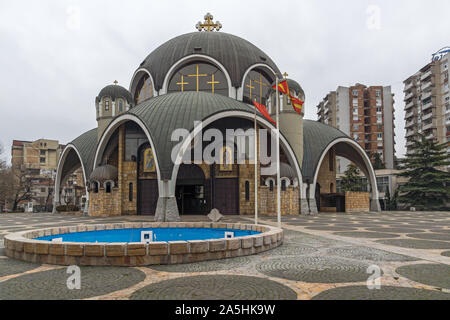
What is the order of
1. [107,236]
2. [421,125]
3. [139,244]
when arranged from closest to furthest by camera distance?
[139,244] → [107,236] → [421,125]

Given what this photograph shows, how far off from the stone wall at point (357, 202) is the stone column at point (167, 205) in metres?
18.6

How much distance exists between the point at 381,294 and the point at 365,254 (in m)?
4.30

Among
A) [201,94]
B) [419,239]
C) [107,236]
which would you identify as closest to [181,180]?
[201,94]

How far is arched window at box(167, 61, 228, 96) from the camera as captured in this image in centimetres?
3500

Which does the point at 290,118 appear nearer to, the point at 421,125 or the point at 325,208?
the point at 325,208

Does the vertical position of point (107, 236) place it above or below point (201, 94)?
below

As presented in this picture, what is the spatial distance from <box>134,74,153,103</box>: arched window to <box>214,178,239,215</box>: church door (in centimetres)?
1388

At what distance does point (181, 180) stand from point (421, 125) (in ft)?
196

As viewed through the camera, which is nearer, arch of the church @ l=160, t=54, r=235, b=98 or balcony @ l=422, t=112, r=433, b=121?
arch of the church @ l=160, t=54, r=235, b=98

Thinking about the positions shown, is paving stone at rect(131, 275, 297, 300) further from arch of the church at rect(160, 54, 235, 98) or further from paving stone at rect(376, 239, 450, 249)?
arch of the church at rect(160, 54, 235, 98)

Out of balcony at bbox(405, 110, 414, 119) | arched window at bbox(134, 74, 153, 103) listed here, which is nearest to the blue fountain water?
arched window at bbox(134, 74, 153, 103)

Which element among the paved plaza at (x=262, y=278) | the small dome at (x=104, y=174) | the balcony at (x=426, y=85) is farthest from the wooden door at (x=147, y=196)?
the balcony at (x=426, y=85)

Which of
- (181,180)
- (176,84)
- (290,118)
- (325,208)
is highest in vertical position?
(176,84)

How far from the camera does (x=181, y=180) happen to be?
2891cm
